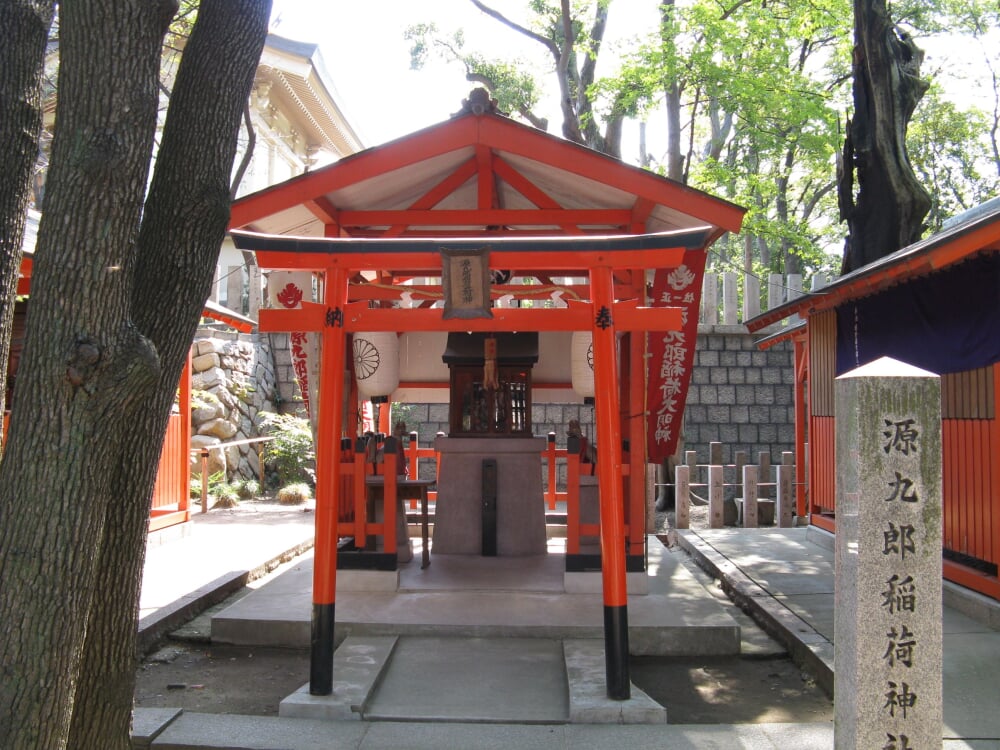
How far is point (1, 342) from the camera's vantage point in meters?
4.07

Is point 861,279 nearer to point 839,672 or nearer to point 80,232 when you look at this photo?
point 839,672

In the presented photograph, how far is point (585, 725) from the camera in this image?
5.45 m

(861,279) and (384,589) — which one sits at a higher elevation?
(861,279)

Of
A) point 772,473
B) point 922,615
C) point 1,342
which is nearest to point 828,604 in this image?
point 922,615

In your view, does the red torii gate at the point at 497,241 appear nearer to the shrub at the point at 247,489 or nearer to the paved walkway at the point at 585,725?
the paved walkway at the point at 585,725

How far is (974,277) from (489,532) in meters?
5.43

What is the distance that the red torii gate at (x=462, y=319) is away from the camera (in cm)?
579

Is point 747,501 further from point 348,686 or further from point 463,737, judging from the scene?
point 463,737

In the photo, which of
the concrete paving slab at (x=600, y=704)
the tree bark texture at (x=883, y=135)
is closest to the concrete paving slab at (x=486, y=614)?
the concrete paving slab at (x=600, y=704)

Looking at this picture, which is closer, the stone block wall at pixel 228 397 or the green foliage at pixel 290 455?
the stone block wall at pixel 228 397

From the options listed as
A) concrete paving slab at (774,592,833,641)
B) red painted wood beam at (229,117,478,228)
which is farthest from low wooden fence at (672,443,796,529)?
red painted wood beam at (229,117,478,228)

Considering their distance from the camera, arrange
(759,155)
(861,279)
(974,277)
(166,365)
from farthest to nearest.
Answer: (759,155), (861,279), (974,277), (166,365)

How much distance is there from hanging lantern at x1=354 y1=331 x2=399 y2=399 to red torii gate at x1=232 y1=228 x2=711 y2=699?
2.97 m

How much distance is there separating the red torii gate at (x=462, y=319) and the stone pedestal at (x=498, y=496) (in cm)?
354
